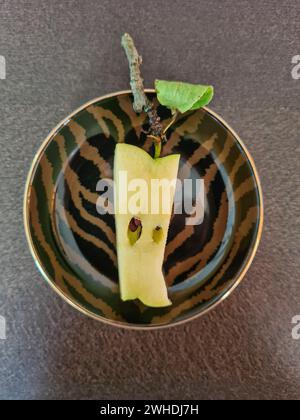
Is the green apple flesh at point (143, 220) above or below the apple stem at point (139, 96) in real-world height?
below

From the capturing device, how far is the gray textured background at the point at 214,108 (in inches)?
26.1

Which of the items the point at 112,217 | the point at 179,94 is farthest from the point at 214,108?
the point at 112,217

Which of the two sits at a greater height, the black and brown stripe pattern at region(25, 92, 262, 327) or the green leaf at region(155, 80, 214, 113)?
the green leaf at region(155, 80, 214, 113)

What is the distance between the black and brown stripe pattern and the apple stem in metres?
0.02

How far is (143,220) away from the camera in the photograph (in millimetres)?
634

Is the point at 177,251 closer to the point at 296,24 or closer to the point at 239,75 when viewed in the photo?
the point at 239,75

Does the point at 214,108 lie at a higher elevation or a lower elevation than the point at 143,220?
higher

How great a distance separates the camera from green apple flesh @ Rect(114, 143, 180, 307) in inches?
24.7

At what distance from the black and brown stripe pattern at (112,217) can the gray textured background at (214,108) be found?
49mm

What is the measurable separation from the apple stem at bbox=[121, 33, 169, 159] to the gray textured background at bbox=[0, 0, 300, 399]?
4 cm

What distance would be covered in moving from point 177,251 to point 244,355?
0.19 meters

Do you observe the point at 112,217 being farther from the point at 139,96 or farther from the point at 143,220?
the point at 139,96

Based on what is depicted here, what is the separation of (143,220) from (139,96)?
6.8 inches

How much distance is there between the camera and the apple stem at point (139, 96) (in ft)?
2.00
